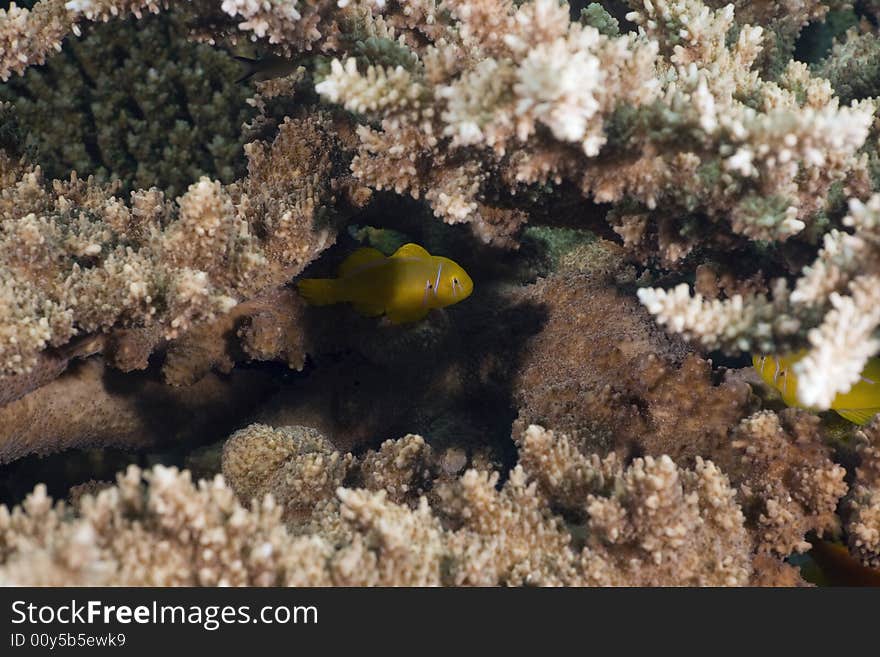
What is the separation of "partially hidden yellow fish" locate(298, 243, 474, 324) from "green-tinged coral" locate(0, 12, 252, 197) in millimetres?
1248

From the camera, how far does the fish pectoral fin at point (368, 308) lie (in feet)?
11.2

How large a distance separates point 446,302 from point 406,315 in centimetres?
22

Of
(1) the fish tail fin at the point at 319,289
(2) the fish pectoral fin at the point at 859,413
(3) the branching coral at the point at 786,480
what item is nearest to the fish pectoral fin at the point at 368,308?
(1) the fish tail fin at the point at 319,289

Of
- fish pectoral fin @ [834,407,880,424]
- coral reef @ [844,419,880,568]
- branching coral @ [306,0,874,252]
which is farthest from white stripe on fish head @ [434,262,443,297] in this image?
coral reef @ [844,419,880,568]

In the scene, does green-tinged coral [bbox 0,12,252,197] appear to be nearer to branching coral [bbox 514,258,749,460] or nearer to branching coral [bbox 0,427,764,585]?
branching coral [bbox 514,258,749,460]

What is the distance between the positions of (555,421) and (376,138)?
138cm

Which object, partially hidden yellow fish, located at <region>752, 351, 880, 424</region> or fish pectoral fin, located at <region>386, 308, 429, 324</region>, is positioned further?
fish pectoral fin, located at <region>386, 308, 429, 324</region>

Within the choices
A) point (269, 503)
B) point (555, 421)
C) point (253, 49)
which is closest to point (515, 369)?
point (555, 421)

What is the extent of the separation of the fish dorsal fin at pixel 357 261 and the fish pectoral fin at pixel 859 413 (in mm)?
2008

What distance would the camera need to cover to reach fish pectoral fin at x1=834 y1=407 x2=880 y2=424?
2562 mm

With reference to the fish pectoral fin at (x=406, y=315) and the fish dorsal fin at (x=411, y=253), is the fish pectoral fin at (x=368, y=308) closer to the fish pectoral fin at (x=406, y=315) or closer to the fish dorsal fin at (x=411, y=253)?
the fish pectoral fin at (x=406, y=315)

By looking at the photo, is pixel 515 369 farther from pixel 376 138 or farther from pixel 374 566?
pixel 374 566

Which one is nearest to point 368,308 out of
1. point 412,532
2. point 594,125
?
point 412,532

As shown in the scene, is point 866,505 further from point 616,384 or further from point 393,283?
point 393,283
